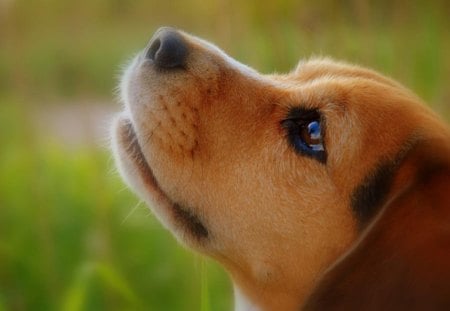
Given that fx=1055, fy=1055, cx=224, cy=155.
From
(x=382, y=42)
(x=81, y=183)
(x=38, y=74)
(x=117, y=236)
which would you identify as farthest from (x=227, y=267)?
(x=38, y=74)

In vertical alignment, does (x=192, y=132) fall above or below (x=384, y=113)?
below

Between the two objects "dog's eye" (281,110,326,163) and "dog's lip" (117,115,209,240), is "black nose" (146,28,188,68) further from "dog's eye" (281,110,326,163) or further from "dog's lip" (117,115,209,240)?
"dog's eye" (281,110,326,163)

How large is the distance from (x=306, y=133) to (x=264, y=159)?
0.13m

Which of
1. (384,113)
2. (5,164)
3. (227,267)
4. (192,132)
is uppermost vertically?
(384,113)

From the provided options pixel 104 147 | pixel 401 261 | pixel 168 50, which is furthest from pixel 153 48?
pixel 104 147

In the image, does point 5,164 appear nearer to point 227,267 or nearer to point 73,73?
point 73,73

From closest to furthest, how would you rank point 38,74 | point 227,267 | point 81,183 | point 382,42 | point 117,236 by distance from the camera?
point 227,267 → point 117,236 → point 81,183 → point 382,42 → point 38,74

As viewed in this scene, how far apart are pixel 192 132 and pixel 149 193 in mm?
197

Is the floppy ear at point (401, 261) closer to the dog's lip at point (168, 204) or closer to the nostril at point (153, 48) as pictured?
the dog's lip at point (168, 204)

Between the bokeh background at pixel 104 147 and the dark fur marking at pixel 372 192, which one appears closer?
the dark fur marking at pixel 372 192

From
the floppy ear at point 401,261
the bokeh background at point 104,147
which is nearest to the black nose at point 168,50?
the floppy ear at point 401,261

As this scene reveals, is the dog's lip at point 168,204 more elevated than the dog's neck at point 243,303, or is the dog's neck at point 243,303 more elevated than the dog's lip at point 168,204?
the dog's lip at point 168,204

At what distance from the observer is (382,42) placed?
474 centimetres

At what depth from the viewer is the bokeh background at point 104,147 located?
12.5ft
